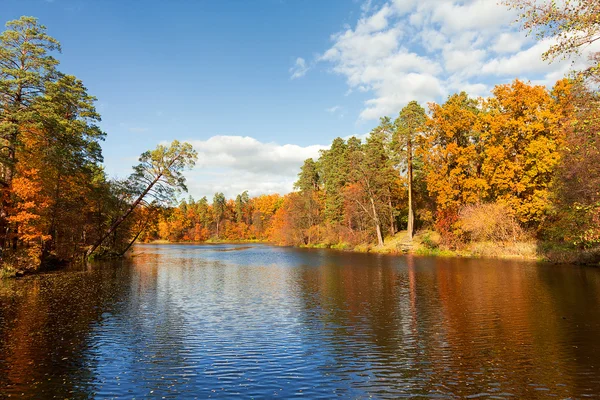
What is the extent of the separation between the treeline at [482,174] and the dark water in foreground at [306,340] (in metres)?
6.17

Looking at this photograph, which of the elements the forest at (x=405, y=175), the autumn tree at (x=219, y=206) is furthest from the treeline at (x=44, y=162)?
the autumn tree at (x=219, y=206)

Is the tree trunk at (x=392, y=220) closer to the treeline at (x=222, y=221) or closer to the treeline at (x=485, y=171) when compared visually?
the treeline at (x=485, y=171)

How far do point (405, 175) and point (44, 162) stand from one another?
170 feet

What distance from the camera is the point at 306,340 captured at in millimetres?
14328

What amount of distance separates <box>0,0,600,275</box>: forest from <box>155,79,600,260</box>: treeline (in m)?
0.20

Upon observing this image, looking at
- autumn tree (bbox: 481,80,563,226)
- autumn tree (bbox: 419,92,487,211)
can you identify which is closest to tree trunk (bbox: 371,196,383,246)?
autumn tree (bbox: 419,92,487,211)

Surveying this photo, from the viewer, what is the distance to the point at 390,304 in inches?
813

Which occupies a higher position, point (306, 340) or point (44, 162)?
point (44, 162)

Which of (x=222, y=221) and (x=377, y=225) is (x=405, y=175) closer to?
(x=377, y=225)

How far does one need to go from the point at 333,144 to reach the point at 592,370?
86408 mm

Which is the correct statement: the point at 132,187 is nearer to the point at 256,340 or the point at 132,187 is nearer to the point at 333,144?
the point at 256,340

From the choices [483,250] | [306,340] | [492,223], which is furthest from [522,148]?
[306,340]

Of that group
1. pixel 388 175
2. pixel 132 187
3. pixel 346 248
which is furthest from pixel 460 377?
pixel 346 248

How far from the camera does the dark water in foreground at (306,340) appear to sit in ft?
33.4
